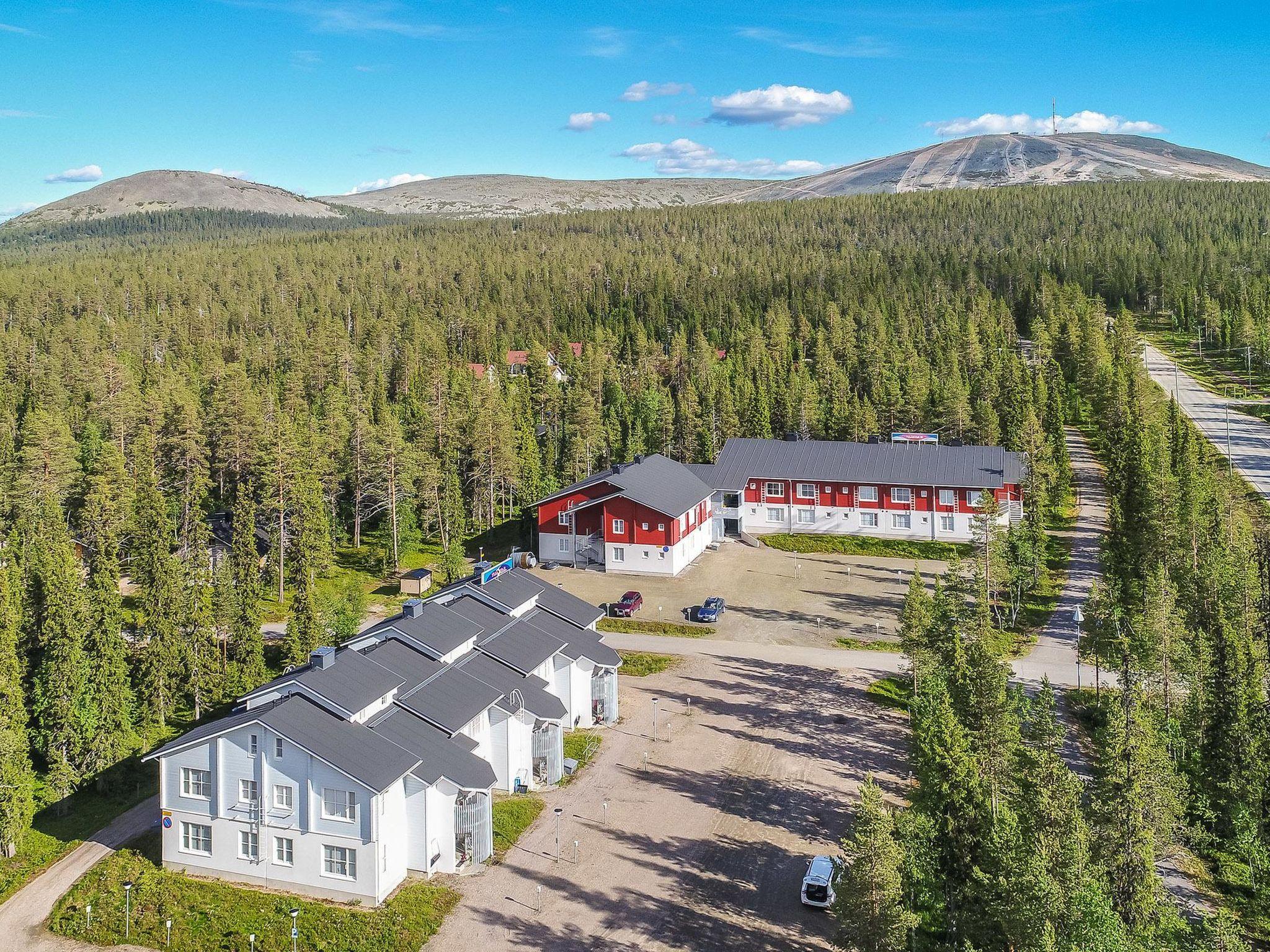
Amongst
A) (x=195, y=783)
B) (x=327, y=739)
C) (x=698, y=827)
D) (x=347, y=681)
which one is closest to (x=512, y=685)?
(x=347, y=681)

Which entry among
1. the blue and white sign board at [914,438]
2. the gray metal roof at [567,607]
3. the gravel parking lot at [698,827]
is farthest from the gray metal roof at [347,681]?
the blue and white sign board at [914,438]

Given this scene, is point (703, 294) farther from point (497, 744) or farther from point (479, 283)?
point (497, 744)

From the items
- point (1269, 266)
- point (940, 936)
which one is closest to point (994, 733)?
point (940, 936)

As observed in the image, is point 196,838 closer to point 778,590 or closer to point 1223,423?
point 778,590

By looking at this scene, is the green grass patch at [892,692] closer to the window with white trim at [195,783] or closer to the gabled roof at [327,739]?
the gabled roof at [327,739]

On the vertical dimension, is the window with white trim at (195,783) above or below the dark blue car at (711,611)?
above

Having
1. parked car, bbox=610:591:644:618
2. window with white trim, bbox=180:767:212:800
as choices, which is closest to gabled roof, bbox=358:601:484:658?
window with white trim, bbox=180:767:212:800
